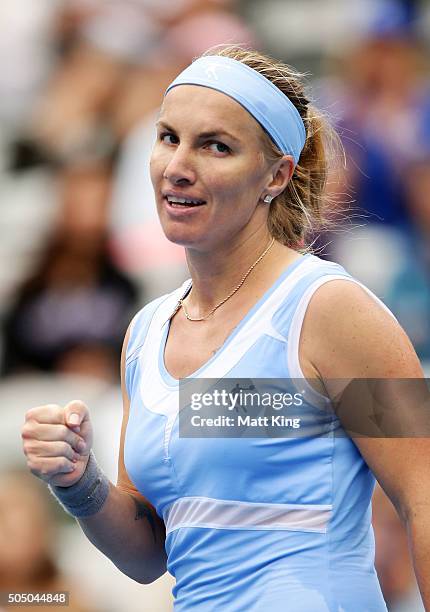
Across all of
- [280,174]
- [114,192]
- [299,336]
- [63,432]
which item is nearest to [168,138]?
[280,174]

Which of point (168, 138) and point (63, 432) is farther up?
point (168, 138)

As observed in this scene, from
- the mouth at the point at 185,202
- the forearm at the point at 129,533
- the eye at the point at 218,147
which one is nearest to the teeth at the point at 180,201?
the mouth at the point at 185,202

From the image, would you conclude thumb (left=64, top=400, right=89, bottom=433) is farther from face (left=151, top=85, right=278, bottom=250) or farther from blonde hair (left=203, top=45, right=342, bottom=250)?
blonde hair (left=203, top=45, right=342, bottom=250)

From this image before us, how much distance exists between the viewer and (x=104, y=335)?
4.65 meters

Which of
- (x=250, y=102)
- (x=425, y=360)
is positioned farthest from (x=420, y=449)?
(x=425, y=360)

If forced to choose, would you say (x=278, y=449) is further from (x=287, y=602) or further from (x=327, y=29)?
(x=327, y=29)

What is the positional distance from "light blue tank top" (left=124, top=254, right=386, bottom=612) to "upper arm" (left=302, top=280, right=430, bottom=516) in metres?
0.05

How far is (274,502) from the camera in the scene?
2.15 meters

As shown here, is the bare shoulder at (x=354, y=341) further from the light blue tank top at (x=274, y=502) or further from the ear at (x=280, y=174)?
the ear at (x=280, y=174)

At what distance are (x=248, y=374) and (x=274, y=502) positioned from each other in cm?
26

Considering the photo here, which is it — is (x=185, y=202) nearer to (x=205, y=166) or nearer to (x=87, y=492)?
(x=205, y=166)

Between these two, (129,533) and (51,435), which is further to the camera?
(129,533)

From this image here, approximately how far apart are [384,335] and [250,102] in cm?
58

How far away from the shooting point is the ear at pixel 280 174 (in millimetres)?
2391
